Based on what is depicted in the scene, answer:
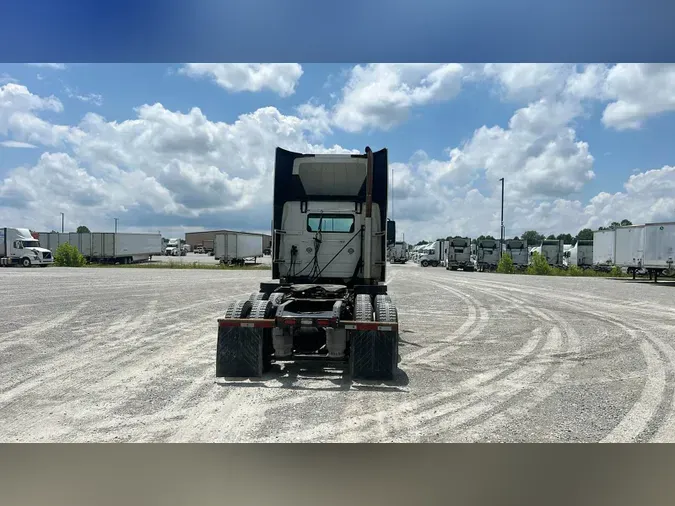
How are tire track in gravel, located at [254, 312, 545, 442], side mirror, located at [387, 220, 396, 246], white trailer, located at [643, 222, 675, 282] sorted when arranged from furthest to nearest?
white trailer, located at [643, 222, 675, 282] → side mirror, located at [387, 220, 396, 246] → tire track in gravel, located at [254, 312, 545, 442]

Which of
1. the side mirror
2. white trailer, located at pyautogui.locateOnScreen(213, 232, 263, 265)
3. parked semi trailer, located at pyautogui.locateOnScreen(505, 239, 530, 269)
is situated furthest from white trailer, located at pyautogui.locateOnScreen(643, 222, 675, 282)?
white trailer, located at pyautogui.locateOnScreen(213, 232, 263, 265)

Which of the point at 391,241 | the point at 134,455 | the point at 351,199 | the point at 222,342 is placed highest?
the point at 351,199

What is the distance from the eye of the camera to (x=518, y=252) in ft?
137

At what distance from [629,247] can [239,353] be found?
92.7 ft

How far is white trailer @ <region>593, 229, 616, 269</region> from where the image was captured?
2998 centimetres

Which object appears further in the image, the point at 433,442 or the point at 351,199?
the point at 351,199

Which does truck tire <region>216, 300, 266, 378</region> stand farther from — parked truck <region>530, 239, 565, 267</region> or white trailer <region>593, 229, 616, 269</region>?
parked truck <region>530, 239, 565, 267</region>

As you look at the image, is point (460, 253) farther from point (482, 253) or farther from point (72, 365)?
point (72, 365)

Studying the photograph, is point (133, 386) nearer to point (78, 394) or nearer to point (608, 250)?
point (78, 394)

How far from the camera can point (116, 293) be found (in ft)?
56.9

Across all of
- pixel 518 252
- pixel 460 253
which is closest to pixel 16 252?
pixel 460 253

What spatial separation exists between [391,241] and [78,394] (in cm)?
568

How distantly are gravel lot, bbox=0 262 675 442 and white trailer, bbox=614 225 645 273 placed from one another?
17684mm

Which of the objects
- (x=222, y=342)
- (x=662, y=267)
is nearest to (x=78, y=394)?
(x=222, y=342)
